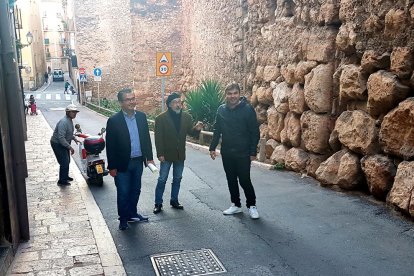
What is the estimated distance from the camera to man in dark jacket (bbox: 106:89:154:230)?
5359 millimetres

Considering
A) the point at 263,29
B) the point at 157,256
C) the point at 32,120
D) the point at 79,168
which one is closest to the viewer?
the point at 157,256

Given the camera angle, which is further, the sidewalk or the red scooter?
the red scooter

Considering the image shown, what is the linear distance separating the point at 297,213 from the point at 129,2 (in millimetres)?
24113

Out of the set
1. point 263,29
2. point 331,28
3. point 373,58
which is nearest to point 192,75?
point 263,29

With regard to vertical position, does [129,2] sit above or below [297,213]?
above

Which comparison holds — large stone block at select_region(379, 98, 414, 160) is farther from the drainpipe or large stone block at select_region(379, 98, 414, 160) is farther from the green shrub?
the green shrub

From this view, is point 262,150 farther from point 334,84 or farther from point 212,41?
point 212,41

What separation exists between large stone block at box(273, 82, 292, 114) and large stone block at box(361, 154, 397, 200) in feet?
9.82

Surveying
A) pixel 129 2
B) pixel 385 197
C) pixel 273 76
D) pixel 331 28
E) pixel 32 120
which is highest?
pixel 129 2

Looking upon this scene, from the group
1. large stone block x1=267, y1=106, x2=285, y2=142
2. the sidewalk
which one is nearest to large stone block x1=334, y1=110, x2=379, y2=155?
large stone block x1=267, y1=106, x2=285, y2=142

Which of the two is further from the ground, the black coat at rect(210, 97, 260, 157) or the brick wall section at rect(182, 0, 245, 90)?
the brick wall section at rect(182, 0, 245, 90)

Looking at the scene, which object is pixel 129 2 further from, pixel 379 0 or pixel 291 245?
pixel 291 245

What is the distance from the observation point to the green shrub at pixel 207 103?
13.5 metres

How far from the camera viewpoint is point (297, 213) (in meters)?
6.00
